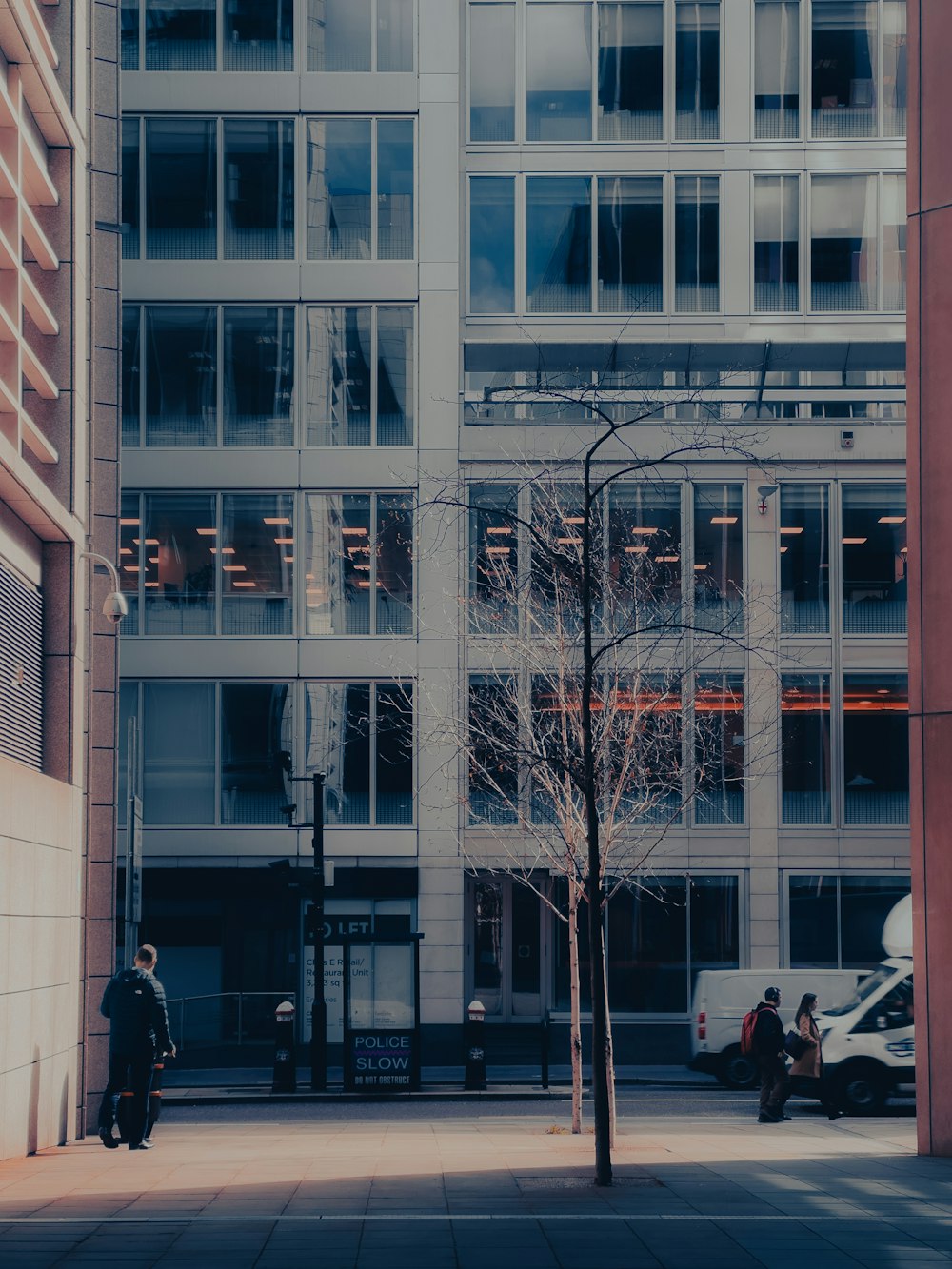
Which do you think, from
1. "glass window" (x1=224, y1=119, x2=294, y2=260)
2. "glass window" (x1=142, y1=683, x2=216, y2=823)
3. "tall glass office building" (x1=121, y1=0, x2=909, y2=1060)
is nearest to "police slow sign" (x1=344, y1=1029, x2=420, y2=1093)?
"tall glass office building" (x1=121, y1=0, x2=909, y2=1060)

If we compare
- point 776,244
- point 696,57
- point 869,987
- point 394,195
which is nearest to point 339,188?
point 394,195

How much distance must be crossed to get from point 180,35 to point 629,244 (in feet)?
31.5

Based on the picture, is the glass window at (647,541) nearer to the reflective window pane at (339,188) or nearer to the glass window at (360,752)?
the glass window at (360,752)

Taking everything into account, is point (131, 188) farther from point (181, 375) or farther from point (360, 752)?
point (360, 752)

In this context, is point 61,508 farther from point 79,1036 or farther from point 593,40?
point 593,40

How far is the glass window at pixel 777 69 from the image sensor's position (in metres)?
32.1

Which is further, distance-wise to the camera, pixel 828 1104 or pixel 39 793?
pixel 828 1104

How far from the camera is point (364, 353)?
31.4m

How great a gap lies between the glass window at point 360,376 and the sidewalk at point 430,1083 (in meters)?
Answer: 11.7

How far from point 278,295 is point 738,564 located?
400 inches

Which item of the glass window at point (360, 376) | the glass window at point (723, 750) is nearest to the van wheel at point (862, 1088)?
the glass window at point (723, 750)

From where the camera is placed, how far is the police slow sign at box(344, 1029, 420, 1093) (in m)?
23.5

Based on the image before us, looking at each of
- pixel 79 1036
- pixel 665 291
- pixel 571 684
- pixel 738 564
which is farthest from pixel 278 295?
pixel 79 1036

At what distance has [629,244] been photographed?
3200 cm
